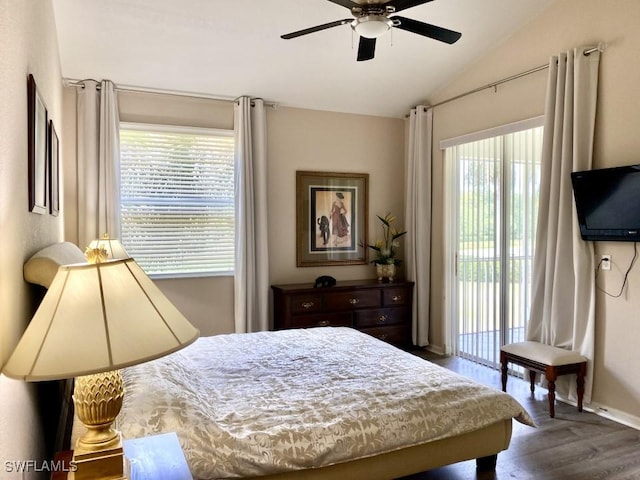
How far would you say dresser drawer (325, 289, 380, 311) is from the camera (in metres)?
4.89

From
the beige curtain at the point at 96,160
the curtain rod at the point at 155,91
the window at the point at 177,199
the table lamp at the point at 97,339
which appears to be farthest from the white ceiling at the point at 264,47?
the table lamp at the point at 97,339

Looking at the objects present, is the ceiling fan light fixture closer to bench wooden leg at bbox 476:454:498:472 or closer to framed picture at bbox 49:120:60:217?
framed picture at bbox 49:120:60:217

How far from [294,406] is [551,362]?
223 centimetres

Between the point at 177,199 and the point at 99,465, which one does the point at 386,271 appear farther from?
the point at 99,465

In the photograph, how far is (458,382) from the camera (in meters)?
2.59

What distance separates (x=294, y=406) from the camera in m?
2.25

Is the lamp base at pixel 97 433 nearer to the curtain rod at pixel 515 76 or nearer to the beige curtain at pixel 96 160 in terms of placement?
the beige curtain at pixel 96 160

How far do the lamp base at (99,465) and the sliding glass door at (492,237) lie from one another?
3.96 m

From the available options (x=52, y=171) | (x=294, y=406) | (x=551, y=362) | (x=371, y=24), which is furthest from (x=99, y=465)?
(x=551, y=362)

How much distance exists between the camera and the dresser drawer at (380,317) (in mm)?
5035

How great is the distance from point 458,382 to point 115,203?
3.40 meters

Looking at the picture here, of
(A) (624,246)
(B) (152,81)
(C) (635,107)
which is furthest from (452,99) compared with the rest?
(B) (152,81)

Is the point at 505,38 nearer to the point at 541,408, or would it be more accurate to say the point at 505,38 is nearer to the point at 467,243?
the point at 467,243

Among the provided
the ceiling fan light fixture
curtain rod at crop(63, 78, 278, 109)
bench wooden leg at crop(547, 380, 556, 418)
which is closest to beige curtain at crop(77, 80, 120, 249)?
curtain rod at crop(63, 78, 278, 109)
